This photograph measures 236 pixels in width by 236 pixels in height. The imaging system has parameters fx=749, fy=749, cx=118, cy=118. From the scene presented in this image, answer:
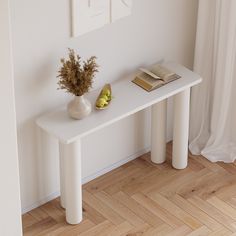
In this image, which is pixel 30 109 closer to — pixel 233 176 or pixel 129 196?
pixel 129 196

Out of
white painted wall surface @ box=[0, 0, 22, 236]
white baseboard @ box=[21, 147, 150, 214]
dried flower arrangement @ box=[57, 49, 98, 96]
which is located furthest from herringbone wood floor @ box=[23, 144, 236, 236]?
dried flower arrangement @ box=[57, 49, 98, 96]

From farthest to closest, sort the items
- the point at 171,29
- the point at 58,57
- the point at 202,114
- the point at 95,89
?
the point at 202,114, the point at 171,29, the point at 95,89, the point at 58,57

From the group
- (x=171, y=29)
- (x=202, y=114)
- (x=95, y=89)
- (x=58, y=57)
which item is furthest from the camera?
(x=202, y=114)

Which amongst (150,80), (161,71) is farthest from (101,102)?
(161,71)

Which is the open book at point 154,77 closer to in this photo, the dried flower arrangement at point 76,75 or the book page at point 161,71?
the book page at point 161,71

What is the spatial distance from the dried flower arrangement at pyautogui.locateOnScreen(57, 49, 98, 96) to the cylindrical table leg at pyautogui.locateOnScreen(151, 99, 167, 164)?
28.5 inches

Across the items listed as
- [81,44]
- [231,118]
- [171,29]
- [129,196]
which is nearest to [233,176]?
[231,118]

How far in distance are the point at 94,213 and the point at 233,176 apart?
924 mm

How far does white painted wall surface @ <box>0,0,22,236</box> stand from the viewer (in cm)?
316

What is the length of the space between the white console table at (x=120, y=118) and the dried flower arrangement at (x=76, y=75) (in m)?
0.18

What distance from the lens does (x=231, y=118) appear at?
15.2 feet

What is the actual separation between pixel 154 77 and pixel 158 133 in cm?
47

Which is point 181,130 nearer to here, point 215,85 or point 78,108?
point 215,85

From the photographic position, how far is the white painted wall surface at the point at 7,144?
316 cm
